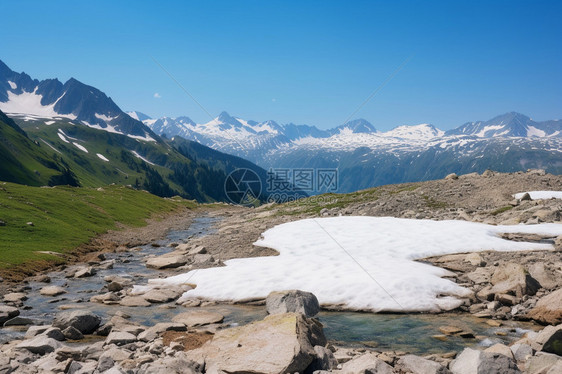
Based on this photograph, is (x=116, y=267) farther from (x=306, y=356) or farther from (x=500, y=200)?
(x=500, y=200)

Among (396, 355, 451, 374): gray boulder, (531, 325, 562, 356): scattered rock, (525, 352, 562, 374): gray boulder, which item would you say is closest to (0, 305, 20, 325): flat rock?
(396, 355, 451, 374): gray boulder

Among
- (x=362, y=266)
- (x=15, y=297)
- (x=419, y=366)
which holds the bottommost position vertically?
(x=15, y=297)

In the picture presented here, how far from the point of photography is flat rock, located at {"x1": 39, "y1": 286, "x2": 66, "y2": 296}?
24914mm

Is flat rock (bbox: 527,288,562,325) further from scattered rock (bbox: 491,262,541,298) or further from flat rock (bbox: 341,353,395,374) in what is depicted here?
flat rock (bbox: 341,353,395,374)

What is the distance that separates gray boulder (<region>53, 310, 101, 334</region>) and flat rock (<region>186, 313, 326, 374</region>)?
7.53 metres

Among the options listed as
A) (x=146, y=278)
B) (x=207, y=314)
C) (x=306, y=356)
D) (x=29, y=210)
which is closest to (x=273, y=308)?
(x=207, y=314)

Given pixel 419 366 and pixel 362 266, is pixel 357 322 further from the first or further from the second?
pixel 362 266

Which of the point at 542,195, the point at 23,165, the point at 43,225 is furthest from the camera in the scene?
the point at 23,165

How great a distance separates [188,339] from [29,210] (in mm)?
51005

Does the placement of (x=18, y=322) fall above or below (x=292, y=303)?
below

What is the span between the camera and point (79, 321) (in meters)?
17.4

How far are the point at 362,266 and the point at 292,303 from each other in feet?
28.0

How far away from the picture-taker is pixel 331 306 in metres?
21.0

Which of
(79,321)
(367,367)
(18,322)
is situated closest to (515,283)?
(367,367)
